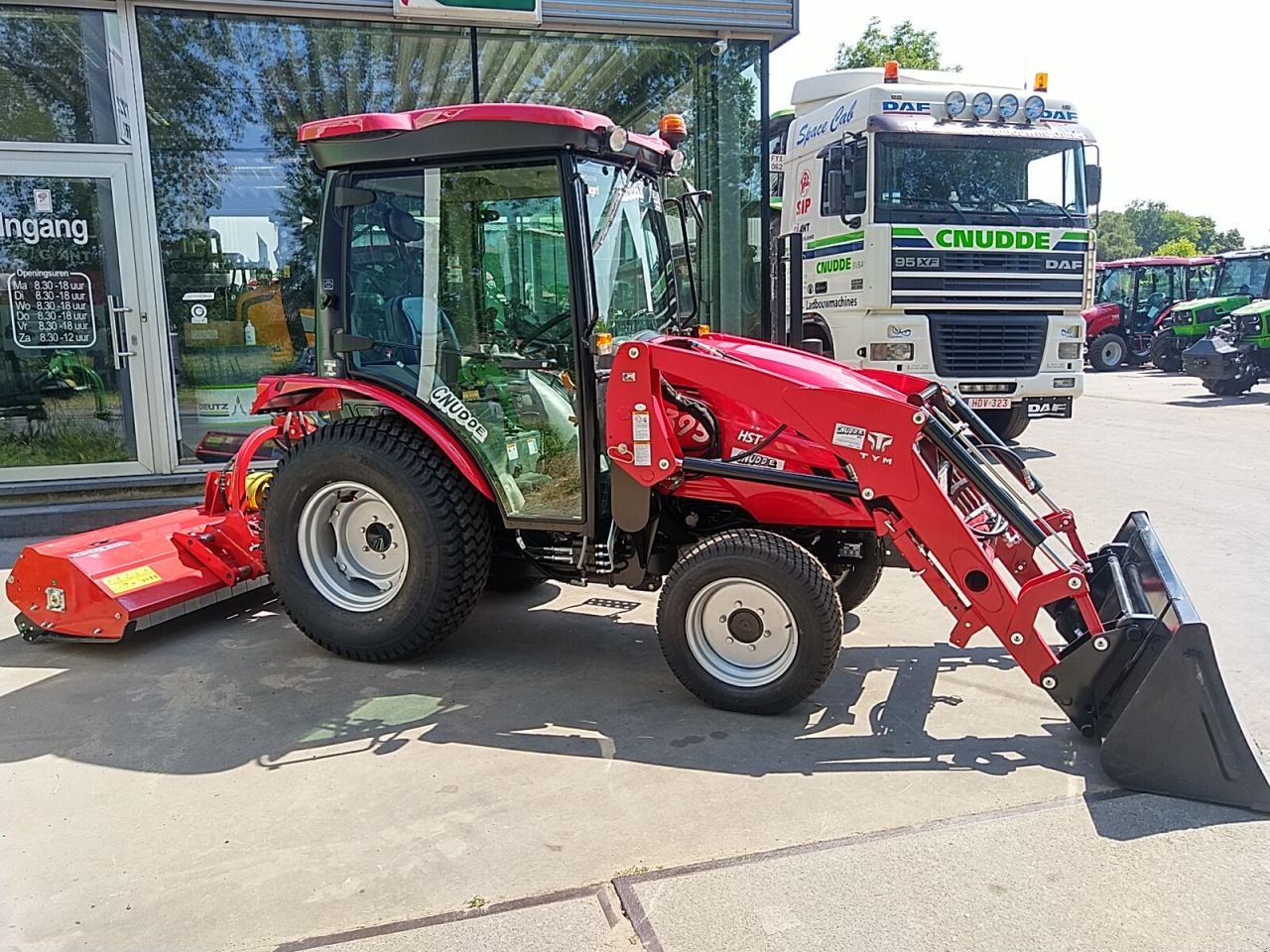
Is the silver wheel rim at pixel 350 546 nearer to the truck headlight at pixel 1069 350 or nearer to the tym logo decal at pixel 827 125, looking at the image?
the tym logo decal at pixel 827 125

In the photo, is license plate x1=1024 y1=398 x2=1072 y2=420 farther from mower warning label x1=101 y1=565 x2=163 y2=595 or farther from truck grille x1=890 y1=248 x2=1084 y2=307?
mower warning label x1=101 y1=565 x2=163 y2=595

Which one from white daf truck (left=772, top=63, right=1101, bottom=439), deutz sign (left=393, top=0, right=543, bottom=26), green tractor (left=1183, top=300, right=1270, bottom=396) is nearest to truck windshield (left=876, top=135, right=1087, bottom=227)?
white daf truck (left=772, top=63, right=1101, bottom=439)

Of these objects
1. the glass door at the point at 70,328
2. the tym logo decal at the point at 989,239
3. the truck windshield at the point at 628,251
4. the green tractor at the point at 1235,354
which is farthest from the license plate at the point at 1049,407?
the glass door at the point at 70,328

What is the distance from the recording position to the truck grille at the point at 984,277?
8.54m

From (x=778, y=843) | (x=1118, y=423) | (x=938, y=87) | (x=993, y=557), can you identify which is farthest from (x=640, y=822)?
(x=1118, y=423)

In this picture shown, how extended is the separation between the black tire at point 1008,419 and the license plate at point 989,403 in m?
0.26

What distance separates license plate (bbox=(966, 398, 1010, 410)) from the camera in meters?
9.02

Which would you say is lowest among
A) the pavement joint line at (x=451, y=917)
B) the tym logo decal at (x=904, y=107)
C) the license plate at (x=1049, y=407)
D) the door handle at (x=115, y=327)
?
the pavement joint line at (x=451, y=917)

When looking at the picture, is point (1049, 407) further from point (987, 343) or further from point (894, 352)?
point (894, 352)

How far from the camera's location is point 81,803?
3143 mm

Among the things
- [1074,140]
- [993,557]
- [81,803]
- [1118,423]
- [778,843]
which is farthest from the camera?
[1118,423]

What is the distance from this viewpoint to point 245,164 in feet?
25.2

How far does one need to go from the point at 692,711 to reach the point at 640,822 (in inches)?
33.5

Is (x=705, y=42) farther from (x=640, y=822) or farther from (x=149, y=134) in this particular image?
(x=640, y=822)
